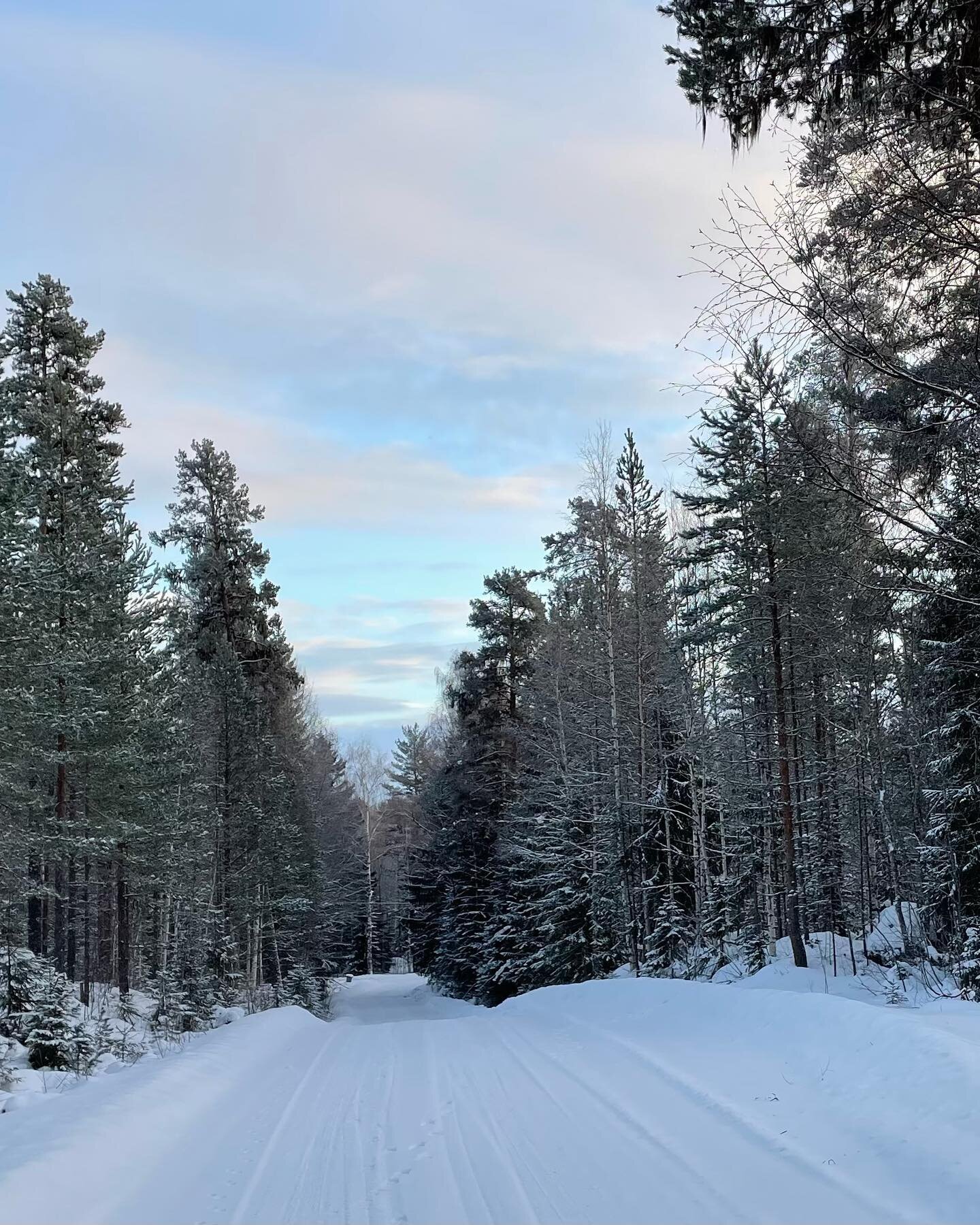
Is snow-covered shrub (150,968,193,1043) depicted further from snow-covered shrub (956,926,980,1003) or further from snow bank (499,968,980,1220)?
snow-covered shrub (956,926,980,1003)

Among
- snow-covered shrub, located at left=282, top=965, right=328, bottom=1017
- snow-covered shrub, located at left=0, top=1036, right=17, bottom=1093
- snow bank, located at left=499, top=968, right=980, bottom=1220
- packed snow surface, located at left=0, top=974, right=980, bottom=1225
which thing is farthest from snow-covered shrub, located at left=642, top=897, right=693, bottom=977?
snow-covered shrub, located at left=0, top=1036, right=17, bottom=1093

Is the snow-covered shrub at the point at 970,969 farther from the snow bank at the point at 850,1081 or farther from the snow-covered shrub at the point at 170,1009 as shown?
the snow-covered shrub at the point at 170,1009

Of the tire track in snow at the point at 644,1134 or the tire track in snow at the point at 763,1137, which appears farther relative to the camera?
the tire track in snow at the point at 644,1134

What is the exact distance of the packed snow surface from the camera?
189 inches

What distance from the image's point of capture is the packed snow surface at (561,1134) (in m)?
4.81

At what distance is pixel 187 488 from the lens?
29984mm

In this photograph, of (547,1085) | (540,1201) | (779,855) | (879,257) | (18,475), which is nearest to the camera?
(540,1201)

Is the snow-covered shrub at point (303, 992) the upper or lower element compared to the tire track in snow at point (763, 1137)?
lower

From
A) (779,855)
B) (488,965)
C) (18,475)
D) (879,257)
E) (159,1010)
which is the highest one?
(18,475)

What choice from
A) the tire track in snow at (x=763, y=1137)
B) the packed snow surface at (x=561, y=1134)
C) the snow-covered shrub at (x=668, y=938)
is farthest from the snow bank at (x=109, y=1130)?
the snow-covered shrub at (x=668, y=938)

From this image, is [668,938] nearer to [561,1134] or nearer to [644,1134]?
[561,1134]

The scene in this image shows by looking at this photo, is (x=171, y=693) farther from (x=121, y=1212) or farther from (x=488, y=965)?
(x=121, y=1212)

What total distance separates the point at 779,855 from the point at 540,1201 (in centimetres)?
2321

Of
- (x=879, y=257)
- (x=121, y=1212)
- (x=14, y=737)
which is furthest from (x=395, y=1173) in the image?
(x=14, y=737)
